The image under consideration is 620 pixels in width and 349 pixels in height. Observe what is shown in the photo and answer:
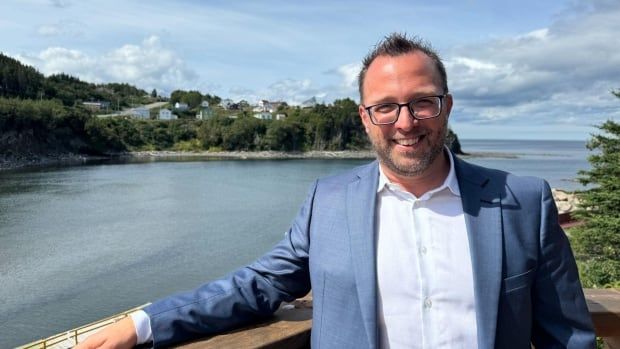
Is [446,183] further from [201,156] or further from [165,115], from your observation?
[165,115]

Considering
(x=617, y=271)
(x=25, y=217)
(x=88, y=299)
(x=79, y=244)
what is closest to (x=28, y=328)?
(x=88, y=299)

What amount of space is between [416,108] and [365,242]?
355 millimetres

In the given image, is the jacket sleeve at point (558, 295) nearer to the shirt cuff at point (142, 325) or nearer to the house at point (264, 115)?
the shirt cuff at point (142, 325)

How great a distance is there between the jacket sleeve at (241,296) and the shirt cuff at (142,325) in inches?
0.5

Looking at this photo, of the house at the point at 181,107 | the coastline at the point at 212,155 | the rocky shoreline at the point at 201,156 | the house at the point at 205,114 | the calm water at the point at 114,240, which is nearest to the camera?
the calm water at the point at 114,240

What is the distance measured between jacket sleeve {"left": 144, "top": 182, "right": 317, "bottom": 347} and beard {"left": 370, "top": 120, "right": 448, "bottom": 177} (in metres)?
0.22

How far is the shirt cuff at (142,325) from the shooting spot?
119 cm

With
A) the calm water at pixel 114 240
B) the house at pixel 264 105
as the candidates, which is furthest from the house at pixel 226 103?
the calm water at pixel 114 240

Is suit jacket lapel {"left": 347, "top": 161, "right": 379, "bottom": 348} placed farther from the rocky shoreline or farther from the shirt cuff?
the rocky shoreline

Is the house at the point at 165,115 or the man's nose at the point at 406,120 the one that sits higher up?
the house at the point at 165,115

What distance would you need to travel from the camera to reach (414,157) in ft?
4.15

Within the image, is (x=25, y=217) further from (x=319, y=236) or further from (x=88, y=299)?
(x=319, y=236)

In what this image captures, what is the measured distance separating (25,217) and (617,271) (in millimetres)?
25601

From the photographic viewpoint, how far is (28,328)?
38.9 ft
